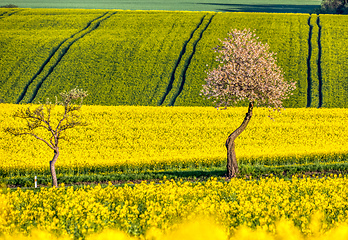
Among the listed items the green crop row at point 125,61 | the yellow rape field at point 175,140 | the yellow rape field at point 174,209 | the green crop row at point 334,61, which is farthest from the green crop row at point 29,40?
the yellow rape field at point 174,209

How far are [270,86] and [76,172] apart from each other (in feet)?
43.6

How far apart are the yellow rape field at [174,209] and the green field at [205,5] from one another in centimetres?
10470

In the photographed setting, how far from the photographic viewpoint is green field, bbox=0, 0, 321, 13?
121062 millimetres

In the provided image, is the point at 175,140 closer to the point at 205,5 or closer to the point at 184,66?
the point at 184,66

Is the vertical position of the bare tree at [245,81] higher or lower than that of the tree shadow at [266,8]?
higher

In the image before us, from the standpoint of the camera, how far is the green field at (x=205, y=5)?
121062 mm

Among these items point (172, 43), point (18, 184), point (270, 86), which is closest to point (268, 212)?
point (270, 86)

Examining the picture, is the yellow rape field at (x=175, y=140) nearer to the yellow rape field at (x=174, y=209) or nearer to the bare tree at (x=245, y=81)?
the bare tree at (x=245, y=81)

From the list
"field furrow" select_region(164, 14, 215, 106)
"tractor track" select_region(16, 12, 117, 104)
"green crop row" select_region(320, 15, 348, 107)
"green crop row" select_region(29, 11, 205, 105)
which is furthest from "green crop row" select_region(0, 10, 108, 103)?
"green crop row" select_region(320, 15, 348, 107)

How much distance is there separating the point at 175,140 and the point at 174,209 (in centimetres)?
2172

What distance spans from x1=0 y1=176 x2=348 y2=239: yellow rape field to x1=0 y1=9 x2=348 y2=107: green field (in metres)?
33.7

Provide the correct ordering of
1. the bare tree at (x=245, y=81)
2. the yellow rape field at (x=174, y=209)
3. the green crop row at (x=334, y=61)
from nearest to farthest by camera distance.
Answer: the yellow rape field at (x=174, y=209) < the bare tree at (x=245, y=81) < the green crop row at (x=334, y=61)

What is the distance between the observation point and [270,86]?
2520cm

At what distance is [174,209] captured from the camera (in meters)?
13.6
